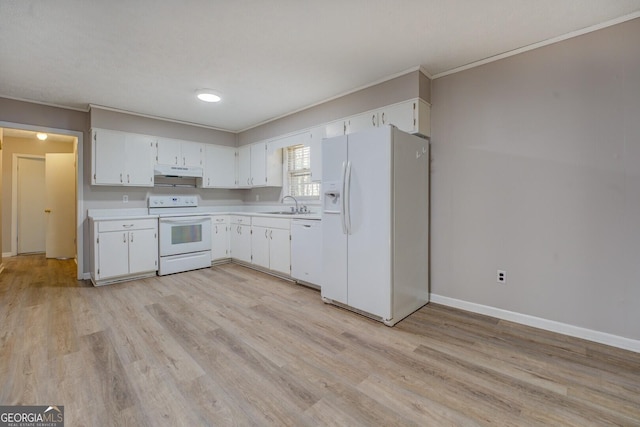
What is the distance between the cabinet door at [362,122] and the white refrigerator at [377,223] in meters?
0.61

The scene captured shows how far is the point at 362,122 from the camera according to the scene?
3346 millimetres

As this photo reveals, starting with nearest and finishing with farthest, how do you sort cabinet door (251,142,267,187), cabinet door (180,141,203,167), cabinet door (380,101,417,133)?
1. cabinet door (380,101,417,133)
2. cabinet door (180,141,203,167)
3. cabinet door (251,142,267,187)

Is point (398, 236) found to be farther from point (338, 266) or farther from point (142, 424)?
point (142, 424)

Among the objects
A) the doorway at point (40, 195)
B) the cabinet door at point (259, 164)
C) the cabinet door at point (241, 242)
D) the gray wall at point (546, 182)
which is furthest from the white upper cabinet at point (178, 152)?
the gray wall at point (546, 182)

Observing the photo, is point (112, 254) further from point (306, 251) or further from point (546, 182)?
point (546, 182)

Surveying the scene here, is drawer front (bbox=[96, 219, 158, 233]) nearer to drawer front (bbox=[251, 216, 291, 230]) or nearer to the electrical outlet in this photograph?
drawer front (bbox=[251, 216, 291, 230])

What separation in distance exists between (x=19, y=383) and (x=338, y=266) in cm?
243

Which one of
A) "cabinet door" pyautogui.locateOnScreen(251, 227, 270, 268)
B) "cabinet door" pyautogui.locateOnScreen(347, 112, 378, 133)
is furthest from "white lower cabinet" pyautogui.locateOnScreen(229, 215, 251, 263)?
"cabinet door" pyautogui.locateOnScreen(347, 112, 378, 133)

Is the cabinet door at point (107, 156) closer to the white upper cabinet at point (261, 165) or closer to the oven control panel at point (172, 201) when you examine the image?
the oven control panel at point (172, 201)

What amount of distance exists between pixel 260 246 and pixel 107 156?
8.37ft

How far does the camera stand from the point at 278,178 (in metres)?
4.94

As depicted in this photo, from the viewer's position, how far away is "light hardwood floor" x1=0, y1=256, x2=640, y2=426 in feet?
4.96

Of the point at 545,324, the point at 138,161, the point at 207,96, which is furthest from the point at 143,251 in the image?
the point at 545,324

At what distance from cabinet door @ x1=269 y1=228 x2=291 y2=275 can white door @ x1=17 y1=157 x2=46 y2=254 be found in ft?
18.6
